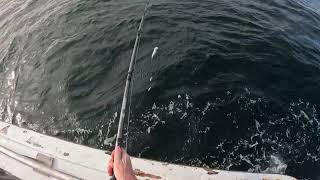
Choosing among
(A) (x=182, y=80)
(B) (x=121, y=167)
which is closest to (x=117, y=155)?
(B) (x=121, y=167)

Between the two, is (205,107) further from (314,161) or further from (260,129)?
(314,161)

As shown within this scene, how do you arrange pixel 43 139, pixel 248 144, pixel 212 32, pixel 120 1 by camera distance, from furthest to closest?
pixel 120 1 → pixel 212 32 → pixel 248 144 → pixel 43 139

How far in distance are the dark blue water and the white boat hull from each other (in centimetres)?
107

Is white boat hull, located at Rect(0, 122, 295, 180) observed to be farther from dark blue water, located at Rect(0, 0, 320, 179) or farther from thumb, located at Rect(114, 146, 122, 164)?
thumb, located at Rect(114, 146, 122, 164)

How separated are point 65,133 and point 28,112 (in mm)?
1447

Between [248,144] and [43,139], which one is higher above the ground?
[43,139]

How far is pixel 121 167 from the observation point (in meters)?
4.51

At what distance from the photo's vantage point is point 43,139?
286 inches

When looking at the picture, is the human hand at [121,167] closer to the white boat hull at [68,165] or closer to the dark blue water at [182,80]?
the white boat hull at [68,165]

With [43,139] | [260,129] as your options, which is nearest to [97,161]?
[43,139]

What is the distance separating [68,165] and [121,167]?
244cm

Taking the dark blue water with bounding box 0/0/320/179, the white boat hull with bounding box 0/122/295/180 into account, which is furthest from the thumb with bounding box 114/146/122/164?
the dark blue water with bounding box 0/0/320/179

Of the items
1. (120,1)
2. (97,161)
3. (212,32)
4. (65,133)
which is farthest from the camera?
(120,1)

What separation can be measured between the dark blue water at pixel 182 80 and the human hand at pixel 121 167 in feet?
10.0
